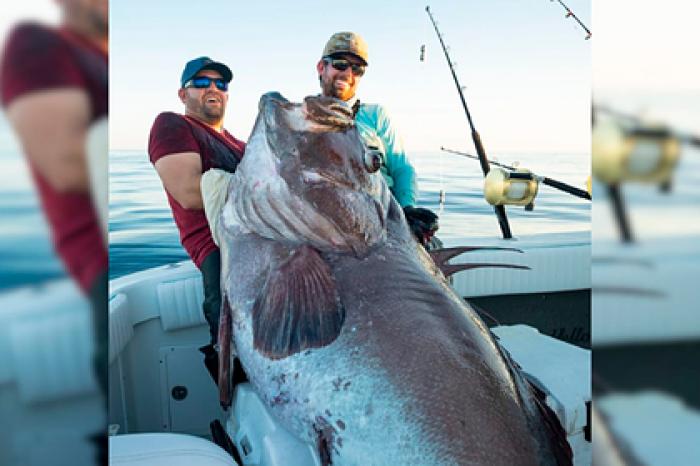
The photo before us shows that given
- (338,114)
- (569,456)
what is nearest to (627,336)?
(569,456)

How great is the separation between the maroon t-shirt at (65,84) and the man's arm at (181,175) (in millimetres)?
2031

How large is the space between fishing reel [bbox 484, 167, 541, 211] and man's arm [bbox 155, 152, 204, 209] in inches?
83.8

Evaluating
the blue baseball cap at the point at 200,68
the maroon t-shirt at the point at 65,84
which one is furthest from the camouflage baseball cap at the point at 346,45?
the maroon t-shirt at the point at 65,84

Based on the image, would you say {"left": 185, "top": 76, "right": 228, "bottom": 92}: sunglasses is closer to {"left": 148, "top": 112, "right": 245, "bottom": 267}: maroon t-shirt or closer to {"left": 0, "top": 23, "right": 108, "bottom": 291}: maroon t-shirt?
{"left": 148, "top": 112, "right": 245, "bottom": 267}: maroon t-shirt

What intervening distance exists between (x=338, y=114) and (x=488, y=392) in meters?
1.05

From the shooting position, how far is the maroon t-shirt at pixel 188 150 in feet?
8.41

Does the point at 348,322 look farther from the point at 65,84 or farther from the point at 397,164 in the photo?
the point at 397,164

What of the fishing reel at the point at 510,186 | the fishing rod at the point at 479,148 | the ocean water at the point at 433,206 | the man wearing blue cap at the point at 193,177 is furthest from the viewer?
the ocean water at the point at 433,206

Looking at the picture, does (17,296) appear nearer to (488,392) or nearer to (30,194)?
(30,194)

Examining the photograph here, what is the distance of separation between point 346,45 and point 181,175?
1.14 metres

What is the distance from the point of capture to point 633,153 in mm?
540

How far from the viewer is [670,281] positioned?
544 millimetres

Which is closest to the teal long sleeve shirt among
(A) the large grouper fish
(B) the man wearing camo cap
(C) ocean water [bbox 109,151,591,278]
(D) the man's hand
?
(B) the man wearing camo cap

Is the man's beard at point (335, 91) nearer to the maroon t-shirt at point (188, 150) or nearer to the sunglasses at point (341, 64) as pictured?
the sunglasses at point (341, 64)
